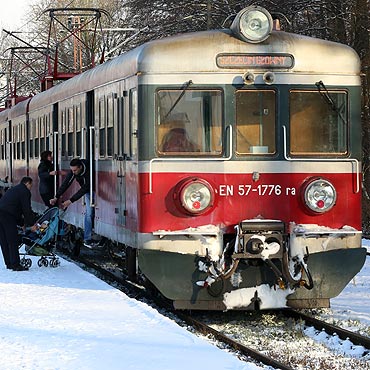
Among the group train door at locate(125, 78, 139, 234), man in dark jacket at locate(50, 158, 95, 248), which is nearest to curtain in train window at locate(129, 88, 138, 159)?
train door at locate(125, 78, 139, 234)

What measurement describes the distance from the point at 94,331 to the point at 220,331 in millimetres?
1926

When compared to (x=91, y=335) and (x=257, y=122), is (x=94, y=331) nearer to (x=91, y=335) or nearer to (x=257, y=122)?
(x=91, y=335)

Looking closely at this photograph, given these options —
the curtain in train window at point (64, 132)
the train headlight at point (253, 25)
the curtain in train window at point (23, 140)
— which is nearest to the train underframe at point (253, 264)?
the train headlight at point (253, 25)

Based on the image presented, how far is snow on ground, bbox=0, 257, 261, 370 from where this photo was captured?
7602 mm

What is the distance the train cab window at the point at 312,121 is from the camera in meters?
10.8

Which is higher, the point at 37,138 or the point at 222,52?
the point at 222,52

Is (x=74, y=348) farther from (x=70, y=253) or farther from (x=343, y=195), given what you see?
(x=70, y=253)

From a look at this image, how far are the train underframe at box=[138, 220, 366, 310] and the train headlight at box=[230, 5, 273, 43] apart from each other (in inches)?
76.5

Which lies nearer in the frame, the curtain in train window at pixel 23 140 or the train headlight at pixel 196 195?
the train headlight at pixel 196 195

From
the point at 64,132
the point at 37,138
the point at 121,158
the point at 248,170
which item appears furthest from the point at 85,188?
the point at 37,138

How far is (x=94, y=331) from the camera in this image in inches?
353

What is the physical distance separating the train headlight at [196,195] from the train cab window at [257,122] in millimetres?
606

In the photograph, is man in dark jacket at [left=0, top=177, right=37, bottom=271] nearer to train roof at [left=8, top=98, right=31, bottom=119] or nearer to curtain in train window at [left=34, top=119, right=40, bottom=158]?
curtain in train window at [left=34, top=119, right=40, bottom=158]

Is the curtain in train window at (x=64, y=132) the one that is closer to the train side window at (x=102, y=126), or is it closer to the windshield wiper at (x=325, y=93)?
the train side window at (x=102, y=126)
